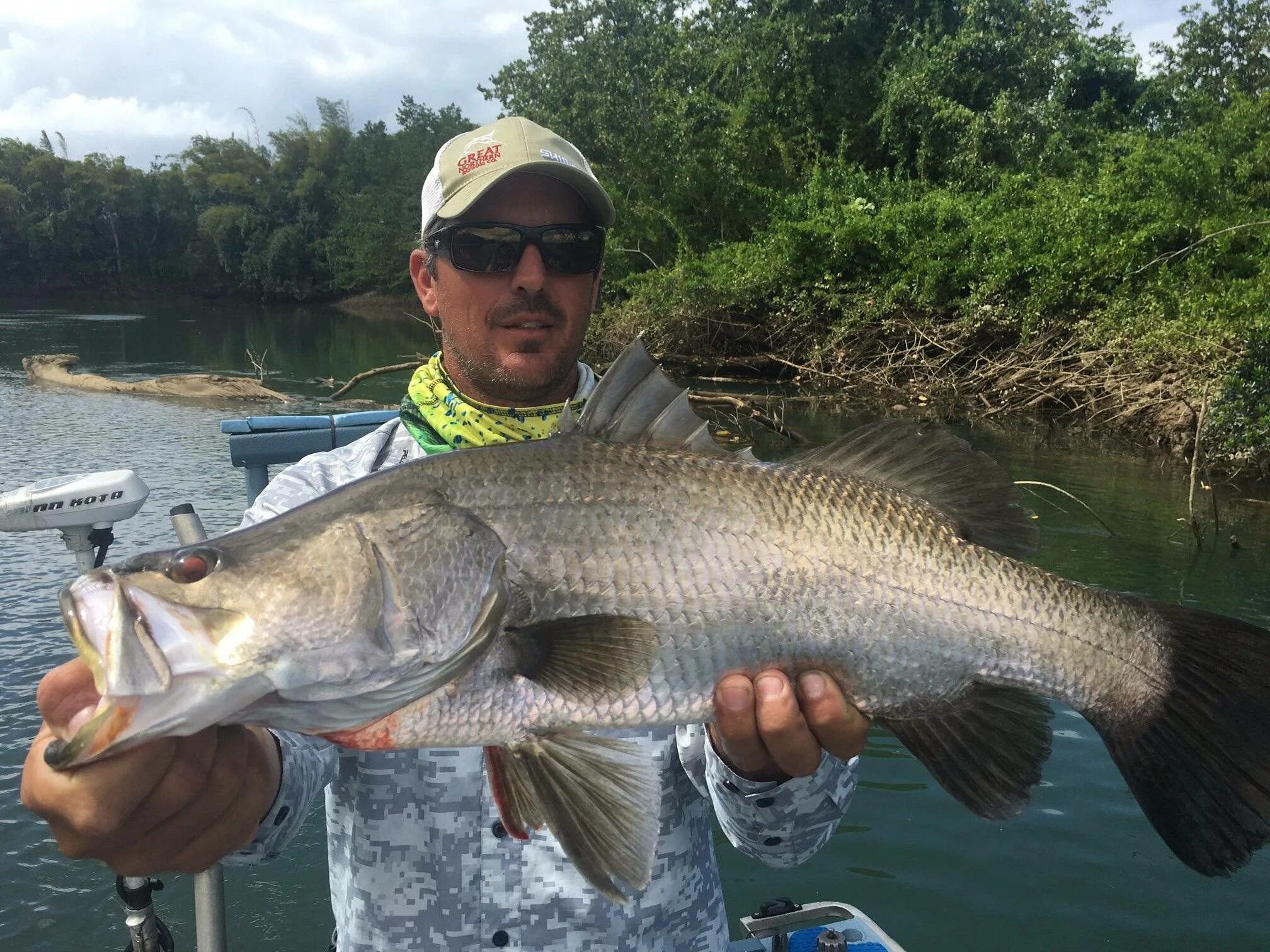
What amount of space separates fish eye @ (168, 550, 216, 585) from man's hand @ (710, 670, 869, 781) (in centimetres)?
94

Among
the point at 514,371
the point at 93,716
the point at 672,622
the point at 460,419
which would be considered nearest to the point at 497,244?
the point at 514,371

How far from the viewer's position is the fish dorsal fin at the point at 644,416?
6.20ft

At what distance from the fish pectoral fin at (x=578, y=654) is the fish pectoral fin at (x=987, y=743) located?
2.04ft

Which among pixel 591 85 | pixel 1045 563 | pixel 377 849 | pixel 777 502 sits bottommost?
pixel 1045 563

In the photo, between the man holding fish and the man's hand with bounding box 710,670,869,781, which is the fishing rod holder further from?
the man's hand with bounding box 710,670,869,781

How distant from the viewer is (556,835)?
162 cm

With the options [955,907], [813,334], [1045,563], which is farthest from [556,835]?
[813,334]

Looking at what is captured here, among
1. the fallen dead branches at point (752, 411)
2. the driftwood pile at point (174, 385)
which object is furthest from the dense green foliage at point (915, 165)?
the driftwood pile at point (174, 385)

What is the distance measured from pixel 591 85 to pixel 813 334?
96.4 feet

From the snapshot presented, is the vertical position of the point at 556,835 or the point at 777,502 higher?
the point at 777,502

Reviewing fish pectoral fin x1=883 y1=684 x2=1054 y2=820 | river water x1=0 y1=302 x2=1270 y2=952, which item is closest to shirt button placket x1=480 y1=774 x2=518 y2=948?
fish pectoral fin x1=883 y1=684 x2=1054 y2=820

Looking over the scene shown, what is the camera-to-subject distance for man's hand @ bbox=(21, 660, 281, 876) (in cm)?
135

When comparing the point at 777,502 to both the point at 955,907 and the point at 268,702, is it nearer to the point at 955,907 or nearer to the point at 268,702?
the point at 268,702

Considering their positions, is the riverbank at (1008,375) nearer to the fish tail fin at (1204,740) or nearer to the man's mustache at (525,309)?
the fish tail fin at (1204,740)
